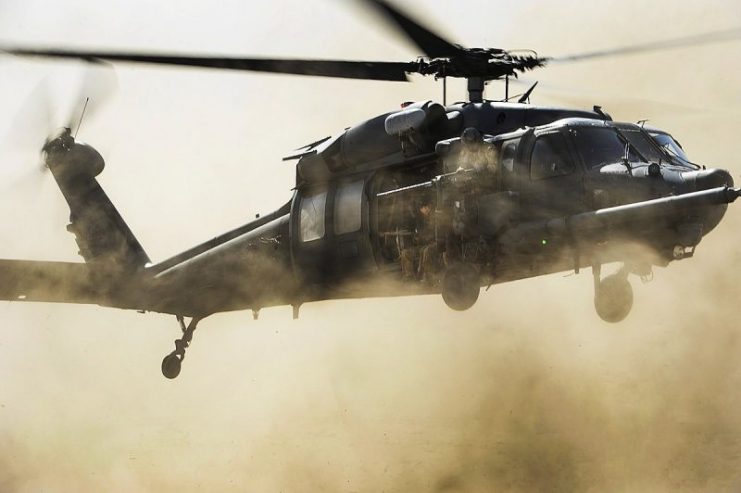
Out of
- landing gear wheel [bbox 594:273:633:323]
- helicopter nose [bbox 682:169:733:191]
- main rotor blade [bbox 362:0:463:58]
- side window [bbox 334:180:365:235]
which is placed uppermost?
main rotor blade [bbox 362:0:463:58]

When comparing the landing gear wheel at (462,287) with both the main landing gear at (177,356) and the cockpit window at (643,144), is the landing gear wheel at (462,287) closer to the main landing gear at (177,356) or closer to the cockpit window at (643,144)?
the cockpit window at (643,144)

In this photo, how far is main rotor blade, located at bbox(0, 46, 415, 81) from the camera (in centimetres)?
868

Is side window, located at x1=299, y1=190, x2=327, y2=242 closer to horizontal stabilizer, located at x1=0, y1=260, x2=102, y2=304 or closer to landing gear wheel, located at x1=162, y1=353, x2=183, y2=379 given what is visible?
landing gear wheel, located at x1=162, y1=353, x2=183, y2=379

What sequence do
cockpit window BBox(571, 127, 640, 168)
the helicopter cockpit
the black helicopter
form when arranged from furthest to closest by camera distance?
1. the helicopter cockpit
2. cockpit window BBox(571, 127, 640, 168)
3. the black helicopter

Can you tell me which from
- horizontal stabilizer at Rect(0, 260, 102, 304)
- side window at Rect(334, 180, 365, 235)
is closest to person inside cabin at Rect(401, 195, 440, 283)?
side window at Rect(334, 180, 365, 235)

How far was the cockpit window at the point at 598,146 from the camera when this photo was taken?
938 cm

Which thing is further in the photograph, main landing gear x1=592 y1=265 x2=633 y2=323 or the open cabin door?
the open cabin door

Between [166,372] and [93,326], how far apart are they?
25.9ft

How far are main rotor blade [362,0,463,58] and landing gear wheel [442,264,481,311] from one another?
1992 mm

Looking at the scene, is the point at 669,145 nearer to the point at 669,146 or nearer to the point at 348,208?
the point at 669,146

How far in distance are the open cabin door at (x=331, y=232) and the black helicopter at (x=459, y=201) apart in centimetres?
1

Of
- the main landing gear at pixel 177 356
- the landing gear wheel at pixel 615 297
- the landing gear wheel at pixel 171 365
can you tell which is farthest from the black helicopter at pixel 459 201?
the landing gear wheel at pixel 171 365

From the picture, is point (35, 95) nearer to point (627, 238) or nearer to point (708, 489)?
point (627, 238)

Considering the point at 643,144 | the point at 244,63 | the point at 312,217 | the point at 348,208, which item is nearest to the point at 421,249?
the point at 348,208
